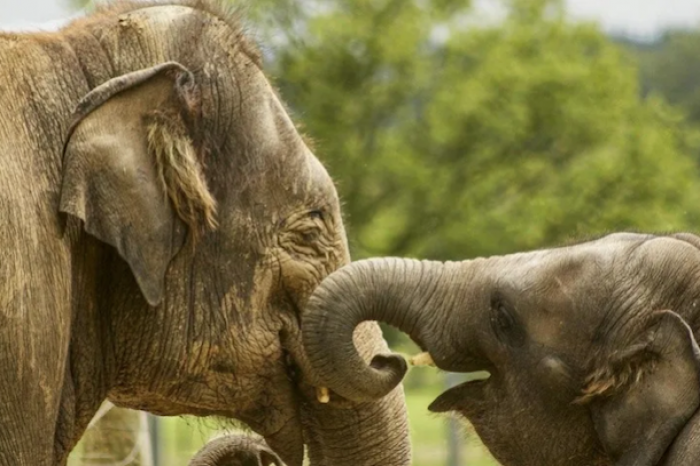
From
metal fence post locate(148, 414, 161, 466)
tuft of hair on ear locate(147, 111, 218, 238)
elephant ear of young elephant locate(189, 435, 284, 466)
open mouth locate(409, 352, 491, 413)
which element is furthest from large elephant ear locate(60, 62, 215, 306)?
metal fence post locate(148, 414, 161, 466)

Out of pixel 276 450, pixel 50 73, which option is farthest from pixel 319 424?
pixel 50 73

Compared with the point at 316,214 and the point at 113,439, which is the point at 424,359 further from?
the point at 113,439

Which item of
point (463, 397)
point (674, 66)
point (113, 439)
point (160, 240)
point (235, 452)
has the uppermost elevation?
point (160, 240)

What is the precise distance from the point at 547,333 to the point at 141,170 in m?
1.47

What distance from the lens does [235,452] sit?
680cm

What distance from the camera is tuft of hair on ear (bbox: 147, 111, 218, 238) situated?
5.70 m

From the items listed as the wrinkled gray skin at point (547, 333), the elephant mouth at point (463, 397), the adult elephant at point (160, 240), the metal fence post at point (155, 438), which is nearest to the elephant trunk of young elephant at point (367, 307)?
the wrinkled gray skin at point (547, 333)

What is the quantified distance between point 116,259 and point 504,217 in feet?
119

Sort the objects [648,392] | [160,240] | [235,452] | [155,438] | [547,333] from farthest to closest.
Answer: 1. [155,438]
2. [235,452]
3. [160,240]
4. [547,333]
5. [648,392]

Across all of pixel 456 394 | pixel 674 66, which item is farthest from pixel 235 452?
pixel 674 66

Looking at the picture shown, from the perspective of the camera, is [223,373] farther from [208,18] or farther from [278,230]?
[208,18]

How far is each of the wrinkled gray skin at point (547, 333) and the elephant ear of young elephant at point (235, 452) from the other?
1079 millimetres

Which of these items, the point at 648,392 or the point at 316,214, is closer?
the point at 648,392

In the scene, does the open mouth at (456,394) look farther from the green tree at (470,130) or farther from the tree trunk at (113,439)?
the green tree at (470,130)
